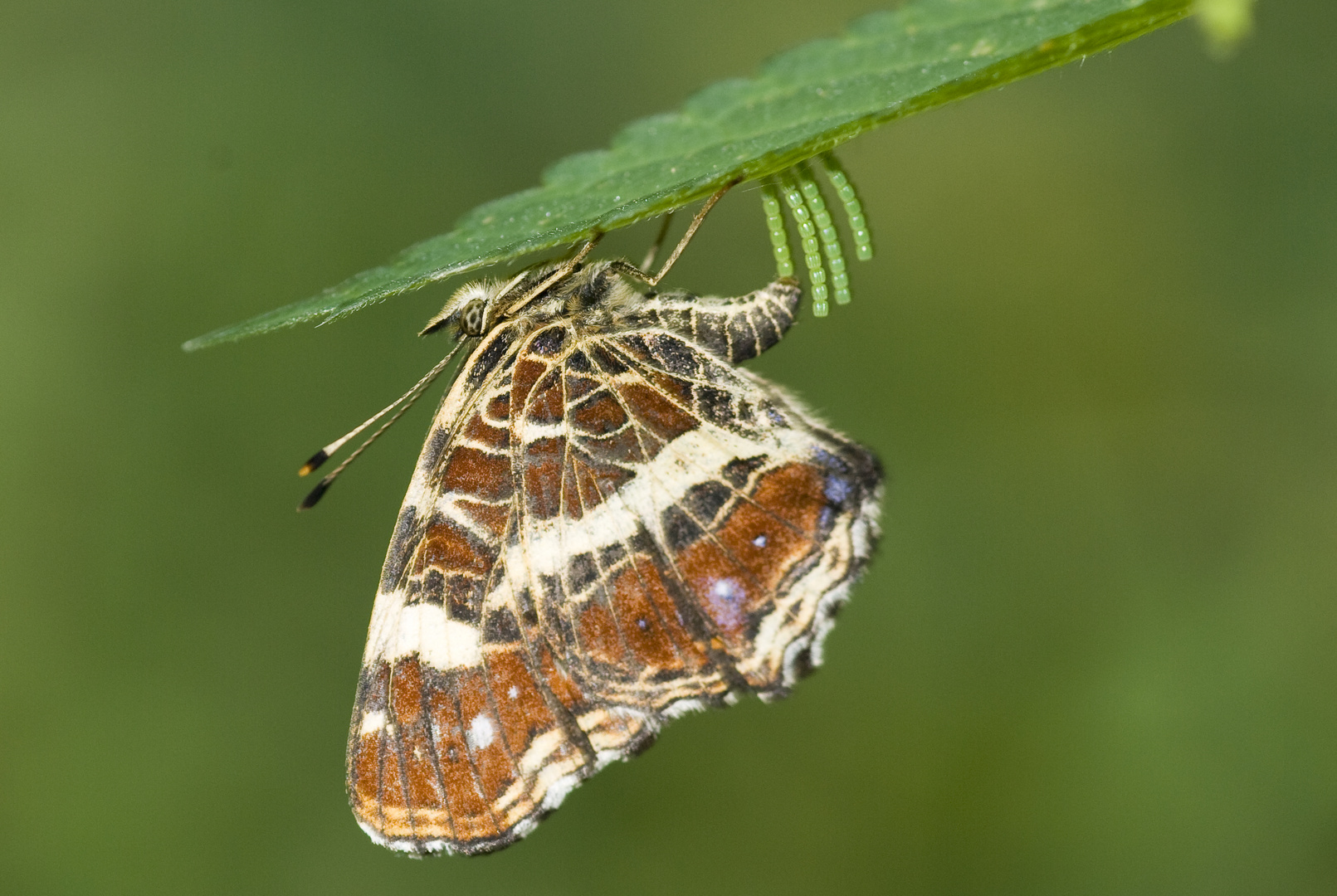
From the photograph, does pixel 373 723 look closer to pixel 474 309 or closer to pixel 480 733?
pixel 480 733

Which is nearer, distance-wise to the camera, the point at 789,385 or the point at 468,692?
the point at 468,692

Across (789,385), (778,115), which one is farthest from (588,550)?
(789,385)

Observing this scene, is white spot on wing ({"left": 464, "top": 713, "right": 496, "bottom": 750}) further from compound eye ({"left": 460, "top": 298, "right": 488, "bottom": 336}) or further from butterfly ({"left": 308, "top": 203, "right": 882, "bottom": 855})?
compound eye ({"left": 460, "top": 298, "right": 488, "bottom": 336})

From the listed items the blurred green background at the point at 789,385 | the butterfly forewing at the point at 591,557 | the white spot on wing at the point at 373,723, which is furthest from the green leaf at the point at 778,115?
the blurred green background at the point at 789,385

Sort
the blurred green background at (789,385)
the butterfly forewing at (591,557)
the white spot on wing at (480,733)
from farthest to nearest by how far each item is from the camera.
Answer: the blurred green background at (789,385) < the white spot on wing at (480,733) < the butterfly forewing at (591,557)

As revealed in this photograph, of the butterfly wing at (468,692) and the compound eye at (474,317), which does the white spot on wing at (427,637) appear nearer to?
the butterfly wing at (468,692)

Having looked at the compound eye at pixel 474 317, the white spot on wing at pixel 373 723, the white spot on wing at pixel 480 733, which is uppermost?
the compound eye at pixel 474 317

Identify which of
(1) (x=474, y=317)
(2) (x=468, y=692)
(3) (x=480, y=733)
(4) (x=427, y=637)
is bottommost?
(3) (x=480, y=733)

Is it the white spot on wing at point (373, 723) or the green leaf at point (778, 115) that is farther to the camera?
the white spot on wing at point (373, 723)

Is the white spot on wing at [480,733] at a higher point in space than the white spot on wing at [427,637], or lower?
lower

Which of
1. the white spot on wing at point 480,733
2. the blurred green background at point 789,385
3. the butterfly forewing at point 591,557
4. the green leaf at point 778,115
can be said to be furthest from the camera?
the blurred green background at point 789,385
